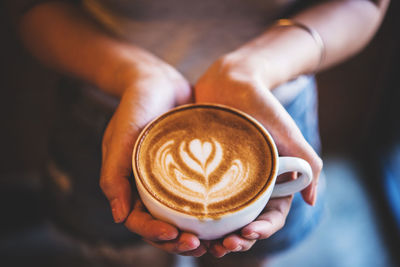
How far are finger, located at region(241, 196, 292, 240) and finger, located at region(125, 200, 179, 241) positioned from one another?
5.8 inches

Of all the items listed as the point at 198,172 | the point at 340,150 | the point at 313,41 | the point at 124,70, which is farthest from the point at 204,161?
the point at 340,150

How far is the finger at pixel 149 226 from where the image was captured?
0.73 m

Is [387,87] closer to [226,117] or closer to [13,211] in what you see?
[226,117]

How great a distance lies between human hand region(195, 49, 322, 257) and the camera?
2.53 feet

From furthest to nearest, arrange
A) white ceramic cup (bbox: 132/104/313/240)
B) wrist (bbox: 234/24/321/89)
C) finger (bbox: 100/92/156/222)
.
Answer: wrist (bbox: 234/24/321/89) < finger (bbox: 100/92/156/222) < white ceramic cup (bbox: 132/104/313/240)

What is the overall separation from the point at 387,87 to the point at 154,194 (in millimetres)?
1533

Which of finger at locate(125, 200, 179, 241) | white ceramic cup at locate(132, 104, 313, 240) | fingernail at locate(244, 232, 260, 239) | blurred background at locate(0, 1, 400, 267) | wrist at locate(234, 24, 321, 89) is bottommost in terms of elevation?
blurred background at locate(0, 1, 400, 267)

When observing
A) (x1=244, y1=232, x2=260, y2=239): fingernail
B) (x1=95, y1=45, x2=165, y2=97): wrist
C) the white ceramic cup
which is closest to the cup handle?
the white ceramic cup

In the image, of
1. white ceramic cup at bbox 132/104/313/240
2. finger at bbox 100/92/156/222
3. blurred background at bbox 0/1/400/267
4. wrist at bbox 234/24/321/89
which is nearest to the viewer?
white ceramic cup at bbox 132/104/313/240

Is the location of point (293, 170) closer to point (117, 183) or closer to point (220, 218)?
point (220, 218)

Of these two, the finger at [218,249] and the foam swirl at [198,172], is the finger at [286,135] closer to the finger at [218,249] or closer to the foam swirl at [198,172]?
the foam swirl at [198,172]

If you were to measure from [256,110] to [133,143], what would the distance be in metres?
0.29

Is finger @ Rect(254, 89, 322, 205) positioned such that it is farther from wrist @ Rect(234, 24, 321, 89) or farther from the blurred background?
the blurred background

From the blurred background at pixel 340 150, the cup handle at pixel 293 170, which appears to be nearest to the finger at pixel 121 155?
the cup handle at pixel 293 170
